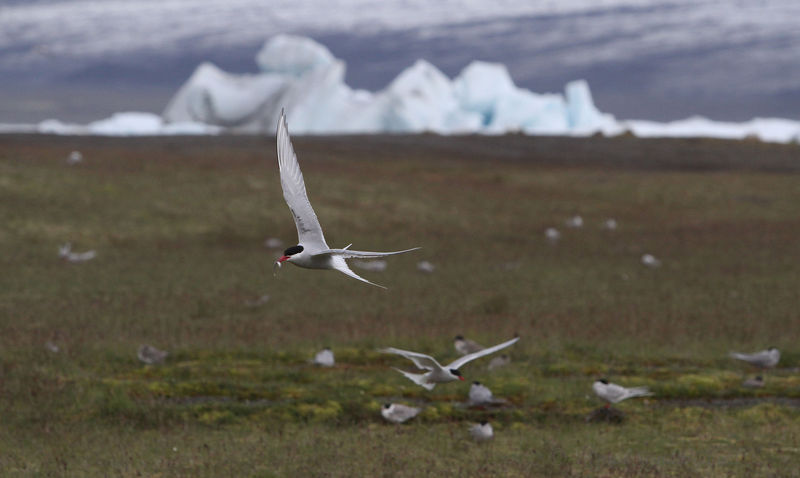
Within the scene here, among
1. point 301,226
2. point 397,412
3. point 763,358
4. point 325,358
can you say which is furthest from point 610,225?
point 301,226

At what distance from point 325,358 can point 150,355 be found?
3.81 metres

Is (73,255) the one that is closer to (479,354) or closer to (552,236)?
(552,236)

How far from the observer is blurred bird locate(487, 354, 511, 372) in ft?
67.1

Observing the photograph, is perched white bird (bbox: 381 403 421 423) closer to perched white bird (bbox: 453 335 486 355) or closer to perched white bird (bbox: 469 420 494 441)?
perched white bird (bbox: 469 420 494 441)

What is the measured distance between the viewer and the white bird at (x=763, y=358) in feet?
66.0

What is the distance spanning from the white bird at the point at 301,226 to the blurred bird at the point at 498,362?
11403 millimetres

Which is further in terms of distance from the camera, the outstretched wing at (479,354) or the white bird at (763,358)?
the white bird at (763,358)

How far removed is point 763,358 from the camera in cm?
2020

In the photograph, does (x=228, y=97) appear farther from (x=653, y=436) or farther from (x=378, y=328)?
(x=653, y=436)

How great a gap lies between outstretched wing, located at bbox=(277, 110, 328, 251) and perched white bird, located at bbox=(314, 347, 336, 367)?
10.4m

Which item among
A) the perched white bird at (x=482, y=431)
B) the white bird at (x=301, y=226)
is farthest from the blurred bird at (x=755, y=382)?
the white bird at (x=301, y=226)

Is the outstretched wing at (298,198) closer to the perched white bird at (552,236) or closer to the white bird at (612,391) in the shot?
the white bird at (612,391)

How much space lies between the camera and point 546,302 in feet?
92.6

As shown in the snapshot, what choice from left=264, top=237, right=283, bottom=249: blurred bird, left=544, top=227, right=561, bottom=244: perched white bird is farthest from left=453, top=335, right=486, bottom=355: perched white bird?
left=544, top=227, right=561, bottom=244: perched white bird
